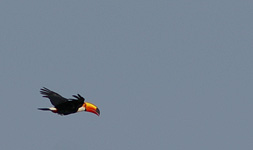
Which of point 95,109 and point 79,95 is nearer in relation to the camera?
point 79,95

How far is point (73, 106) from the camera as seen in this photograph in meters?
49.5

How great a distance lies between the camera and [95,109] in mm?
50281

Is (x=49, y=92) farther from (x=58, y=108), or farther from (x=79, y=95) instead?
(x=79, y=95)

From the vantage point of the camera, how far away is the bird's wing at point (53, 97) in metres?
50.1

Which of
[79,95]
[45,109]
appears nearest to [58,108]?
[45,109]

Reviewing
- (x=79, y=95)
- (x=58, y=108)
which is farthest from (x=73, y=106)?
(x=79, y=95)

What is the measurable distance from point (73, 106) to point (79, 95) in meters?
4.61

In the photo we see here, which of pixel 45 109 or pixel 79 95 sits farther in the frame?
pixel 45 109

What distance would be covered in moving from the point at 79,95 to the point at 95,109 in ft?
Answer: 17.7

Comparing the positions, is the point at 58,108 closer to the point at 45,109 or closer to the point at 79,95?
the point at 45,109

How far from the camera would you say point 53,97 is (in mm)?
50750

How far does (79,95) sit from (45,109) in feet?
17.4

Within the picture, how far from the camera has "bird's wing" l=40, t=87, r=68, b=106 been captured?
50094 mm

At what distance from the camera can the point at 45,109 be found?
→ 4925 cm
